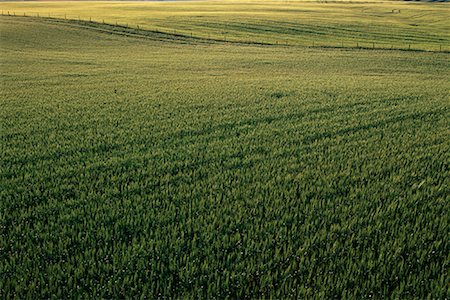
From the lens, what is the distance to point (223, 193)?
6.68 meters

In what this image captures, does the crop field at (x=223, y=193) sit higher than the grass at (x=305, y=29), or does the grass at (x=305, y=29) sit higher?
the grass at (x=305, y=29)

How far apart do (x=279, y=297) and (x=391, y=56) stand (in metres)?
40.7

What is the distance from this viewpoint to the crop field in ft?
14.6

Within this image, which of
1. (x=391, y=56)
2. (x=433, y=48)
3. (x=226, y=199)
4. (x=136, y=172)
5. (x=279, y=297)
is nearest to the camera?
(x=279, y=297)

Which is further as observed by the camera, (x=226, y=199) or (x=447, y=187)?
(x=447, y=187)

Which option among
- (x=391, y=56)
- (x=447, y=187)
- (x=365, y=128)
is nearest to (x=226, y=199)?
(x=447, y=187)

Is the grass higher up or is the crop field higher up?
the grass

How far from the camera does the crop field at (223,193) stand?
14.6 feet

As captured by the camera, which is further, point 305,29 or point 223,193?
point 305,29

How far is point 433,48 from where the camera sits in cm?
4616

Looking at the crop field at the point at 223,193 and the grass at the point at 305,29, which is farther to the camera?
the grass at the point at 305,29

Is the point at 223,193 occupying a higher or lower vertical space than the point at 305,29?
lower

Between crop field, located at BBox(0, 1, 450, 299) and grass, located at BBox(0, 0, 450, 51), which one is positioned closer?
crop field, located at BBox(0, 1, 450, 299)

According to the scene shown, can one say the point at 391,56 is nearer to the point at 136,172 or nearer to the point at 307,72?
the point at 307,72
